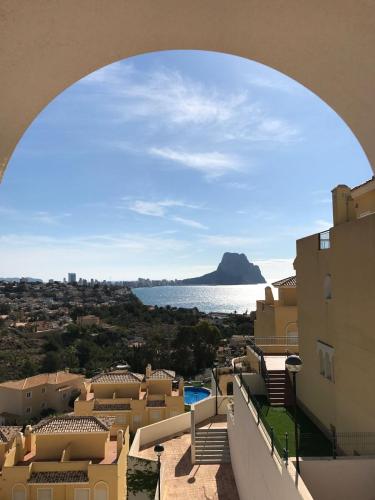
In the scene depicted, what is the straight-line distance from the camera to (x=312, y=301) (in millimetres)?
10555

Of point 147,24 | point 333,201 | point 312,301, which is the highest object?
point 333,201

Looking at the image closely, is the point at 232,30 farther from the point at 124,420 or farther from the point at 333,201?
the point at 124,420

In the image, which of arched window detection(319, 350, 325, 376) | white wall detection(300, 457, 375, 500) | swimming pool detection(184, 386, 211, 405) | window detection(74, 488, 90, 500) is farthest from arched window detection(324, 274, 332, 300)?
swimming pool detection(184, 386, 211, 405)

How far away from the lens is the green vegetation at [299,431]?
782 cm

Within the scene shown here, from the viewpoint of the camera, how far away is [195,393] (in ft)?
94.8

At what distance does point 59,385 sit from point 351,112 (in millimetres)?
39289

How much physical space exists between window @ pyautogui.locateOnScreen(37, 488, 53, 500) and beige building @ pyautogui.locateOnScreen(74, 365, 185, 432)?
7.73m

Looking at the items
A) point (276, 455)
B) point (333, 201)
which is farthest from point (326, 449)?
point (333, 201)

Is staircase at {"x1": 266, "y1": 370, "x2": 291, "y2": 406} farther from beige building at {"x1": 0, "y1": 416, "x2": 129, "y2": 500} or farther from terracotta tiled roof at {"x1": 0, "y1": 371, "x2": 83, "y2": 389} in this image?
terracotta tiled roof at {"x1": 0, "y1": 371, "x2": 83, "y2": 389}

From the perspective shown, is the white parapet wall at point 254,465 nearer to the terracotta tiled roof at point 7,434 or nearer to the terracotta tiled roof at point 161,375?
the terracotta tiled roof at point 7,434

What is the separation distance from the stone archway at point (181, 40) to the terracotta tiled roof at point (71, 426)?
15381mm

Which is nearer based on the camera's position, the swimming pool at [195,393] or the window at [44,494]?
the window at [44,494]

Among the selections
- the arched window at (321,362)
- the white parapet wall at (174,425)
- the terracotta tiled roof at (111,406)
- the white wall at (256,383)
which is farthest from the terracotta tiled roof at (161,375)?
the arched window at (321,362)

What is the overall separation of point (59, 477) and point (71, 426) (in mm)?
1996
